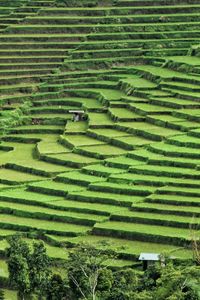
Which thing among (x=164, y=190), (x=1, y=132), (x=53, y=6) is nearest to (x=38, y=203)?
(x=164, y=190)

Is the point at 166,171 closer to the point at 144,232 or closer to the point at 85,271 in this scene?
the point at 144,232

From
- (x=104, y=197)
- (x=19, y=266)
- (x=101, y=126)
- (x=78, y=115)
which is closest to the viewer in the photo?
(x=19, y=266)

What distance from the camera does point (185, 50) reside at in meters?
47.9

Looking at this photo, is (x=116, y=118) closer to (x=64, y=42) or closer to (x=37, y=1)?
(x=64, y=42)

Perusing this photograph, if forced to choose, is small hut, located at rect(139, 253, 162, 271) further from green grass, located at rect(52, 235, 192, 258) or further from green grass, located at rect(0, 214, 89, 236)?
green grass, located at rect(0, 214, 89, 236)

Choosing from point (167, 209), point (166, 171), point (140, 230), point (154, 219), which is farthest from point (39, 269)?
point (166, 171)

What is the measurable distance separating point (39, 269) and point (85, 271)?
1079 millimetres

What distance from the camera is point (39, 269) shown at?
28.4 m

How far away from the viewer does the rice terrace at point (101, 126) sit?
31.5 metres

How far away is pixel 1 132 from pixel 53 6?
40.4 feet

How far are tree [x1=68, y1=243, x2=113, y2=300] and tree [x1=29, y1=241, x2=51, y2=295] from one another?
0.54m

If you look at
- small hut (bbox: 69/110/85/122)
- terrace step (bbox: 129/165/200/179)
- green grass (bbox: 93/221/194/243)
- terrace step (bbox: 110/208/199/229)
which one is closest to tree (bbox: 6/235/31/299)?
green grass (bbox: 93/221/194/243)

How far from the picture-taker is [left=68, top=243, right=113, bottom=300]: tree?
27.7 m

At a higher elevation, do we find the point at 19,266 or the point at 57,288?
the point at 19,266
